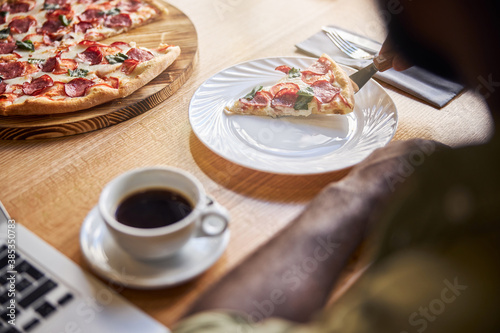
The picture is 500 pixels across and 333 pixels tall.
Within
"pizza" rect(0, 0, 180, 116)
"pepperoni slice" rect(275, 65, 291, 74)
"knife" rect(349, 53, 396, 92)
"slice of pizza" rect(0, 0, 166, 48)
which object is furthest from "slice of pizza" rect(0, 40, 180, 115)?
"knife" rect(349, 53, 396, 92)

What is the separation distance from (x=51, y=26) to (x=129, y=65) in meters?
0.51

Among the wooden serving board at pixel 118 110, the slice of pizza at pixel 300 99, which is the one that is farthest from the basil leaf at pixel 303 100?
the wooden serving board at pixel 118 110

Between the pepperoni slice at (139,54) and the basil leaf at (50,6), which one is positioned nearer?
the pepperoni slice at (139,54)

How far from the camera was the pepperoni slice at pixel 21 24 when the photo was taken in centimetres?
169

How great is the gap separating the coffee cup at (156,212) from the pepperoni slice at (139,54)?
699 millimetres

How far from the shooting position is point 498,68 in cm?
109

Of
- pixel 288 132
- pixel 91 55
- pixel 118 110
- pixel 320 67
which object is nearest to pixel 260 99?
pixel 288 132

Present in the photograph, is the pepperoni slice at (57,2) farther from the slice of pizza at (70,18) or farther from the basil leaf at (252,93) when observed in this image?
the basil leaf at (252,93)

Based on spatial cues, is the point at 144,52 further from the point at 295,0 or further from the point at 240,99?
the point at 295,0

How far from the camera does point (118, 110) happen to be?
127 cm

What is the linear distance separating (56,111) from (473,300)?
107 centimetres

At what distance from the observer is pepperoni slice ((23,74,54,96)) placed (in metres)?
1.34

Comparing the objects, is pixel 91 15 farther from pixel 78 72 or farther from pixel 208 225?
pixel 208 225

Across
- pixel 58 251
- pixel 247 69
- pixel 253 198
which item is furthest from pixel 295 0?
pixel 58 251
